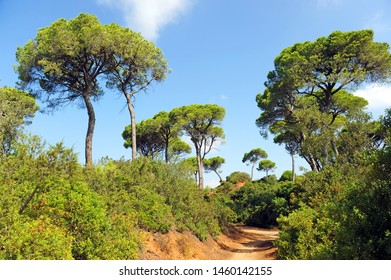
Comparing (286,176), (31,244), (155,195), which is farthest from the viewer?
(286,176)

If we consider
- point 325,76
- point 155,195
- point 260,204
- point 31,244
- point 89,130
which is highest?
point 325,76

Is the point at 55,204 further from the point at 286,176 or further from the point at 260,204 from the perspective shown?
the point at 286,176

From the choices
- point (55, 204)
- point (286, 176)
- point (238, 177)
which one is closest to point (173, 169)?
point (55, 204)

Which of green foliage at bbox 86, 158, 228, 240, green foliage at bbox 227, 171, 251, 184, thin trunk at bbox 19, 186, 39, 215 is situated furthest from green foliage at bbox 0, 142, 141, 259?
green foliage at bbox 227, 171, 251, 184

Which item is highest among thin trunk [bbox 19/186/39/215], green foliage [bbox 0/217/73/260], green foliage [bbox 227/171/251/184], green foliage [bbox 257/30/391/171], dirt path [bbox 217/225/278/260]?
green foliage [bbox 257/30/391/171]

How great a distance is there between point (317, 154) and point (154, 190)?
11255 millimetres

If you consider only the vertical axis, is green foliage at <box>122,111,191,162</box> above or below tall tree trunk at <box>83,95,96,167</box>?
above

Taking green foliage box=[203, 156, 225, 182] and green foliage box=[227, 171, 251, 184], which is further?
green foliage box=[203, 156, 225, 182]

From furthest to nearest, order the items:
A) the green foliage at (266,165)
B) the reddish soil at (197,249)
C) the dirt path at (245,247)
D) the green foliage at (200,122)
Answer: the green foliage at (266,165)
the green foliage at (200,122)
the dirt path at (245,247)
the reddish soil at (197,249)

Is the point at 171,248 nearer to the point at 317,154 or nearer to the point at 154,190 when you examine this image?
the point at 154,190

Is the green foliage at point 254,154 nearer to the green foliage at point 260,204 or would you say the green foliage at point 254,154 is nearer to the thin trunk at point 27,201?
the green foliage at point 260,204

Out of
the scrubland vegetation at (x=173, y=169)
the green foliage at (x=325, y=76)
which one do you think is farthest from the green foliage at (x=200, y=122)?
the green foliage at (x=325, y=76)

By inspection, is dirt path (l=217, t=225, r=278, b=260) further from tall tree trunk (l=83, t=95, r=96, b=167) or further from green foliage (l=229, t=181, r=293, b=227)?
tall tree trunk (l=83, t=95, r=96, b=167)

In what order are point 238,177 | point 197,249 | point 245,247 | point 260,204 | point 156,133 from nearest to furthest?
point 197,249
point 245,247
point 260,204
point 156,133
point 238,177
